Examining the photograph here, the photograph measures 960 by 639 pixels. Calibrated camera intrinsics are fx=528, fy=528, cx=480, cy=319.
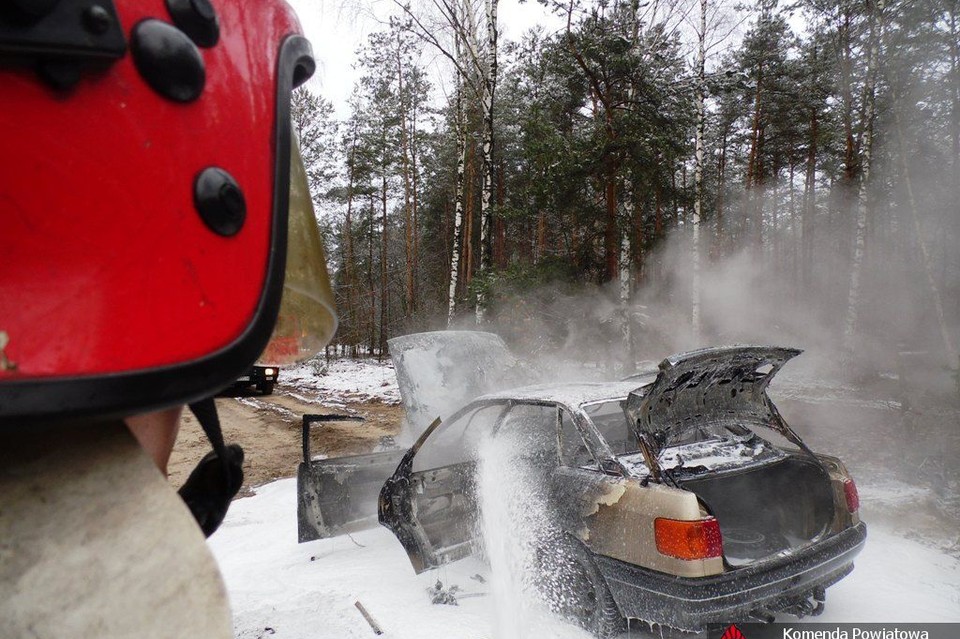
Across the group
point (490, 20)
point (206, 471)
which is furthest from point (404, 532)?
point (490, 20)

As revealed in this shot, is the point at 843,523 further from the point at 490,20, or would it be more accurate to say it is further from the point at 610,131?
the point at 490,20

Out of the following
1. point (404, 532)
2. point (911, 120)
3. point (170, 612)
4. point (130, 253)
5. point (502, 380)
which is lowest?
point (404, 532)

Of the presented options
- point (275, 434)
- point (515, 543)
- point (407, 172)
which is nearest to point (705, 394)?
point (515, 543)

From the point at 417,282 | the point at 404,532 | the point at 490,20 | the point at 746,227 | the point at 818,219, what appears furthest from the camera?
the point at 818,219

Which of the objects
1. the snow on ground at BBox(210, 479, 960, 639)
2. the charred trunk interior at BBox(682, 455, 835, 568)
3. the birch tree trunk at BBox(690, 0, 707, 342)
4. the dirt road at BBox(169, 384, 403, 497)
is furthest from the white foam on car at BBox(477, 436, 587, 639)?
the birch tree trunk at BBox(690, 0, 707, 342)

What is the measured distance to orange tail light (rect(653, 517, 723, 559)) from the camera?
278 cm

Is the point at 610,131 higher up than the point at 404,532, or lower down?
higher up

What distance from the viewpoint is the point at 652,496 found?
2.92 meters

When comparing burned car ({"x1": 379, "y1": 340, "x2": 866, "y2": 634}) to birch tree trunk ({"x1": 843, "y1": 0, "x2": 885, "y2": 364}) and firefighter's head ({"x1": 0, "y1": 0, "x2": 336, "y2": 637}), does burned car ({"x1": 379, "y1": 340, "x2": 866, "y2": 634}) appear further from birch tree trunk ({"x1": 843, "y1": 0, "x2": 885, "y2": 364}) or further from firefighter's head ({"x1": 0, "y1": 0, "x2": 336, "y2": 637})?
birch tree trunk ({"x1": 843, "y1": 0, "x2": 885, "y2": 364})

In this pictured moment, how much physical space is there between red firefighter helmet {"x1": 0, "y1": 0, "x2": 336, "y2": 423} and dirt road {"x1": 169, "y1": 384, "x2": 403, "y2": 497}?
233 inches

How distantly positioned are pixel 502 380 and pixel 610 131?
7.32m

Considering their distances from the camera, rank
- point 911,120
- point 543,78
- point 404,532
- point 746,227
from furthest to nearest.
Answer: point 746,227, point 911,120, point 543,78, point 404,532

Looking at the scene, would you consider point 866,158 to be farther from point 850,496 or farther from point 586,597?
point 586,597

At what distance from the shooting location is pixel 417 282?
25.3 metres
